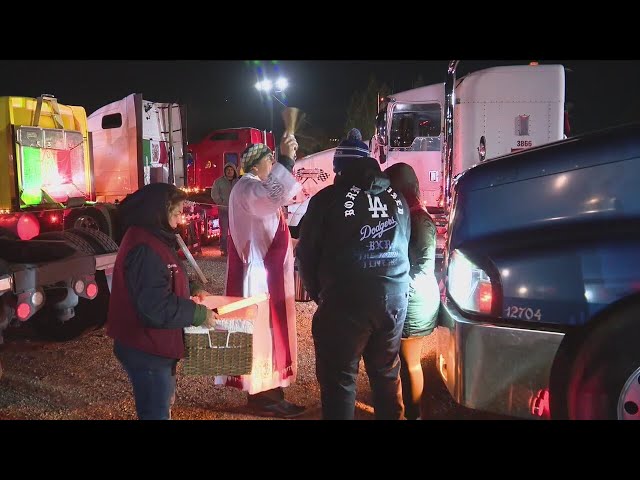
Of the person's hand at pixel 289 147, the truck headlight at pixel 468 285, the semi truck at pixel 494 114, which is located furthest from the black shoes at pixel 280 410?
the semi truck at pixel 494 114

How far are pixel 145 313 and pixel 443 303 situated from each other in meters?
1.81

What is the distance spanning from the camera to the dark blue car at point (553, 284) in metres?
2.96

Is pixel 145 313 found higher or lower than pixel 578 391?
higher

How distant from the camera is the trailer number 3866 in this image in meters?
3.10

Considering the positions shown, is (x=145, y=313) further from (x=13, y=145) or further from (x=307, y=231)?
(x=13, y=145)

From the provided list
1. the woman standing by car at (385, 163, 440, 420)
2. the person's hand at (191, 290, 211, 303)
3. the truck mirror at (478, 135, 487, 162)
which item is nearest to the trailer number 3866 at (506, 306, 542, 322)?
the woman standing by car at (385, 163, 440, 420)

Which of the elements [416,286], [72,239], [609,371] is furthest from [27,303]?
[609,371]

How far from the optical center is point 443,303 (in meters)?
3.81

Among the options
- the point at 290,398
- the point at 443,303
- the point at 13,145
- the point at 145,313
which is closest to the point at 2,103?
the point at 13,145

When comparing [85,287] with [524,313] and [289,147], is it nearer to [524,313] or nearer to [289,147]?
[289,147]

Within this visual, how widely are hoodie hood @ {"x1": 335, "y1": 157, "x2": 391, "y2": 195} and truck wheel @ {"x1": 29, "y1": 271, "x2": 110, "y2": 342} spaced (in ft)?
13.6

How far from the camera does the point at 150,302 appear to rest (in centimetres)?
294

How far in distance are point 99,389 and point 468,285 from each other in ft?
11.1

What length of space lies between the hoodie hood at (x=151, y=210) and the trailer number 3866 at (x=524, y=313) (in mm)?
1743
